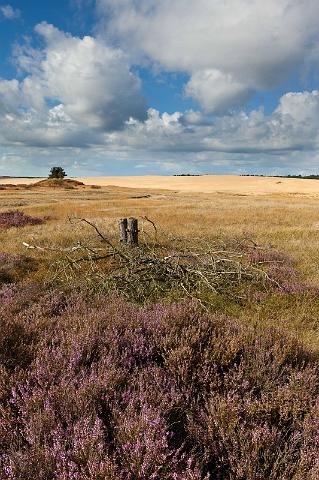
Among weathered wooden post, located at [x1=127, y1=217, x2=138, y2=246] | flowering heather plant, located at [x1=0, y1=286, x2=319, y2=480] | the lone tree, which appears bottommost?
flowering heather plant, located at [x1=0, y1=286, x2=319, y2=480]

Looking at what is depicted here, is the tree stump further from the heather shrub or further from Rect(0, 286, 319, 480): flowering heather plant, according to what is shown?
Rect(0, 286, 319, 480): flowering heather plant

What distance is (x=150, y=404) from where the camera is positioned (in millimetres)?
2947

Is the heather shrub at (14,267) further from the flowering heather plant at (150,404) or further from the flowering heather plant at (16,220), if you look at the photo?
the flowering heather plant at (16,220)

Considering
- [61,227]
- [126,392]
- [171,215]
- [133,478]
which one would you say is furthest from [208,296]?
[171,215]

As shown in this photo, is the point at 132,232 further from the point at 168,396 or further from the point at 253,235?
the point at 168,396

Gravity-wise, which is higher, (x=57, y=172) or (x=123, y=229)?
(x=57, y=172)

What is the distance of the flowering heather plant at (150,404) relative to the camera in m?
2.38

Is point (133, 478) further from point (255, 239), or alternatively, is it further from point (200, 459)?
point (255, 239)

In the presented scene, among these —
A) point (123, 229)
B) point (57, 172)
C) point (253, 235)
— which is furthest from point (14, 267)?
point (57, 172)

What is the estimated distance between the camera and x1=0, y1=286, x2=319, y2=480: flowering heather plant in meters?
2.38

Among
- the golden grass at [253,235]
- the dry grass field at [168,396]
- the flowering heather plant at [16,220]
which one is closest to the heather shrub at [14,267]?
the golden grass at [253,235]

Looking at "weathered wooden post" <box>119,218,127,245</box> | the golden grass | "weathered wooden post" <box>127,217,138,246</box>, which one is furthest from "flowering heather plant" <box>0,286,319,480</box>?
"weathered wooden post" <box>119,218,127,245</box>

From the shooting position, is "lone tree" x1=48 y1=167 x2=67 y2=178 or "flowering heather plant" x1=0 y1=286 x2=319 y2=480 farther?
"lone tree" x1=48 y1=167 x2=67 y2=178

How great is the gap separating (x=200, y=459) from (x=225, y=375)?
0.93 m
